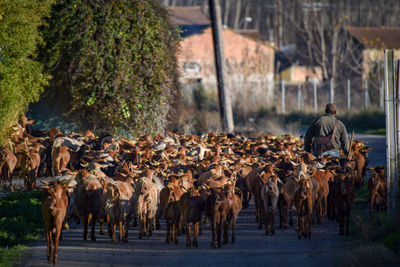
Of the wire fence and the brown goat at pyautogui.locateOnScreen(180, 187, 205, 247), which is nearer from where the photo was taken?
the brown goat at pyautogui.locateOnScreen(180, 187, 205, 247)

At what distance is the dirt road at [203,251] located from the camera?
920 centimetres

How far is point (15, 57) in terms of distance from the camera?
49.9 feet

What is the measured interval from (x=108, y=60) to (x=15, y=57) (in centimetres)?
496

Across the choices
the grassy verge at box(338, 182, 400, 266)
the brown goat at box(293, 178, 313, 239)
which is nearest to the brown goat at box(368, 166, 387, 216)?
the grassy verge at box(338, 182, 400, 266)

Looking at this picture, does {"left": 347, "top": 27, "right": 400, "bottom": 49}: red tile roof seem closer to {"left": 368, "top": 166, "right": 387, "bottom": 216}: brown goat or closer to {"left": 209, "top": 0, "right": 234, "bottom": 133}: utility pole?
{"left": 209, "top": 0, "right": 234, "bottom": 133}: utility pole

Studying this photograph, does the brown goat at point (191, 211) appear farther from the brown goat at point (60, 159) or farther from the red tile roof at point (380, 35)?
the red tile roof at point (380, 35)

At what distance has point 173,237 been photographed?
10.6 meters

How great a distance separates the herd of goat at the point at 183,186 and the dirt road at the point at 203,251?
8.5 inches

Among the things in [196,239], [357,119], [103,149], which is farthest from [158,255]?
[357,119]

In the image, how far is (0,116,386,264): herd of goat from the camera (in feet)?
33.6

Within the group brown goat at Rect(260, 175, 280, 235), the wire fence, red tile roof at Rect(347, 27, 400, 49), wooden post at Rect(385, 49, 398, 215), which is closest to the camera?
brown goat at Rect(260, 175, 280, 235)

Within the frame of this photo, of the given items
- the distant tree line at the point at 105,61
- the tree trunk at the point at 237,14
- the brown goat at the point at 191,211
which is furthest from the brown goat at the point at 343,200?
the tree trunk at the point at 237,14

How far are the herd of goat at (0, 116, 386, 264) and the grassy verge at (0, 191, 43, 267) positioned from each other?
2.00 feet

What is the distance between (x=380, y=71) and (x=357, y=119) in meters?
6.74
